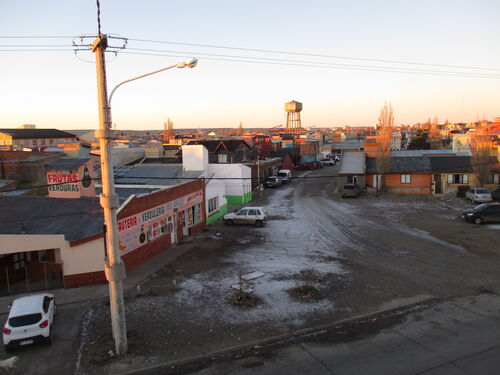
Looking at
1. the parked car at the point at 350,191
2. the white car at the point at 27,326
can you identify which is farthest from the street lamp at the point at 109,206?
the parked car at the point at 350,191

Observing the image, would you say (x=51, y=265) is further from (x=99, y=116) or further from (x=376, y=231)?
(x=376, y=231)

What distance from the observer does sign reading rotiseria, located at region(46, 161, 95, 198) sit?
1920 cm

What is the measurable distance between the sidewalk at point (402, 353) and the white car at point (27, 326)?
13.0 feet

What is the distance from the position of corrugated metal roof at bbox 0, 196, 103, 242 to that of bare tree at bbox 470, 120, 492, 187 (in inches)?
1528

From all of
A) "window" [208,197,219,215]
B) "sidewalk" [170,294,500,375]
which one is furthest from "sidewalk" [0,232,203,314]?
"window" [208,197,219,215]

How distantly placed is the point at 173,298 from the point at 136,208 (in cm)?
613

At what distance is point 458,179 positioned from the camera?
42000mm

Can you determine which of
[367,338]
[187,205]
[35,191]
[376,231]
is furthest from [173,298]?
[35,191]

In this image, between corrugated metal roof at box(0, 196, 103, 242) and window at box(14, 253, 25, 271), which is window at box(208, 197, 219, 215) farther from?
window at box(14, 253, 25, 271)

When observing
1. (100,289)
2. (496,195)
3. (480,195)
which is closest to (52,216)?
(100,289)

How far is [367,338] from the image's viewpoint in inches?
478

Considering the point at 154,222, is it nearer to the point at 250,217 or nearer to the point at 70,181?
the point at 70,181

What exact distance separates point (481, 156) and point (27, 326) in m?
44.4

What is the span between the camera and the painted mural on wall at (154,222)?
18.9m
